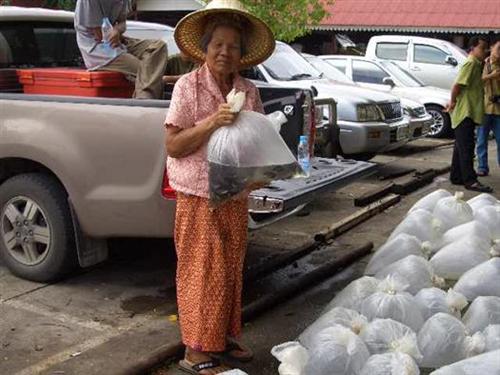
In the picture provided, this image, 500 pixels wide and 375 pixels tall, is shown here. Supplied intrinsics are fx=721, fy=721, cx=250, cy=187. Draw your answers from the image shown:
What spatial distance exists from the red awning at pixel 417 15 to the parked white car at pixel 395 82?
691cm

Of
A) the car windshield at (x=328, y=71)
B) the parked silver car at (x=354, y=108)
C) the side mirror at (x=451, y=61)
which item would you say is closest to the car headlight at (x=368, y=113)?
the parked silver car at (x=354, y=108)

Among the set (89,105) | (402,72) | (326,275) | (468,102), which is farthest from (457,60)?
(89,105)

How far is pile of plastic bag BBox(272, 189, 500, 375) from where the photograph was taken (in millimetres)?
3197

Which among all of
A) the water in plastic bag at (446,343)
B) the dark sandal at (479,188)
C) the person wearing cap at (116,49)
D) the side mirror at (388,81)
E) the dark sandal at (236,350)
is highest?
the person wearing cap at (116,49)

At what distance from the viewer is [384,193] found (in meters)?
8.07

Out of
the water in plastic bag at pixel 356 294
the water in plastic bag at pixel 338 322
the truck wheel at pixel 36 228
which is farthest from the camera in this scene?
the truck wheel at pixel 36 228

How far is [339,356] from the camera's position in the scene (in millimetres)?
3309

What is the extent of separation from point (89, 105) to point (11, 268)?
1.38m

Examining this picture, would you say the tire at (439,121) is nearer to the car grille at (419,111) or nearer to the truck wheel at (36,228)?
the car grille at (419,111)

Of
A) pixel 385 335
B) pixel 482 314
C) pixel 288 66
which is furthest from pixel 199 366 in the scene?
pixel 288 66

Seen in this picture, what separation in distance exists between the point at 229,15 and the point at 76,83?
1.91 m

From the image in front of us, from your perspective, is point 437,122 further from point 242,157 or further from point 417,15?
point 242,157

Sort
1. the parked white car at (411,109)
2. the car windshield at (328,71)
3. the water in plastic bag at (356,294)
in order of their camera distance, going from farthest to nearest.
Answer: the car windshield at (328,71) < the parked white car at (411,109) < the water in plastic bag at (356,294)

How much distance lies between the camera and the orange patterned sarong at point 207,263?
11.4 ft
